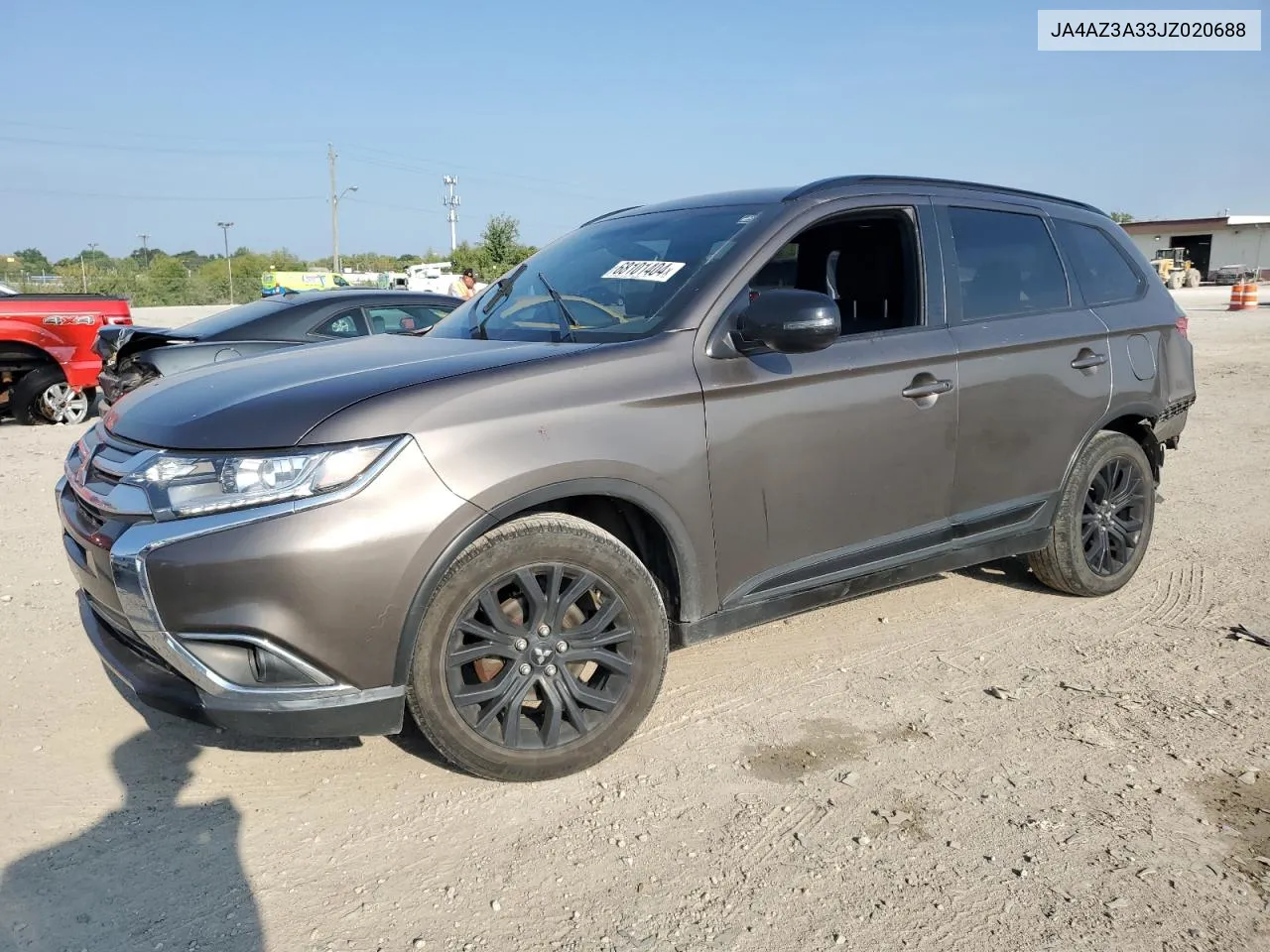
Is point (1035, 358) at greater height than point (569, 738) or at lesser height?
greater

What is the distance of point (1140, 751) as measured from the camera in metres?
3.19

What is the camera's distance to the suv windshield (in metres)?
3.39

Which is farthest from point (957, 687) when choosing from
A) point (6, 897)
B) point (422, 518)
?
point (6, 897)

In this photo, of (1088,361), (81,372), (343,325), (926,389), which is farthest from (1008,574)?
(81,372)

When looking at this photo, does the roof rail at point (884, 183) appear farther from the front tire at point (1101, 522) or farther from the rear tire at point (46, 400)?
the rear tire at point (46, 400)

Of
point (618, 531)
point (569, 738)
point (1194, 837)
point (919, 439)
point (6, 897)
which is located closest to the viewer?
point (6, 897)

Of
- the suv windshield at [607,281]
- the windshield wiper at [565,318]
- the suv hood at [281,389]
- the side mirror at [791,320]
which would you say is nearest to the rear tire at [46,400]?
the suv windshield at [607,281]

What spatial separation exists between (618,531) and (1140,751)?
6.05 feet

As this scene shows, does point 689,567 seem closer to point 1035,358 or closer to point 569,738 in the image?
point 569,738

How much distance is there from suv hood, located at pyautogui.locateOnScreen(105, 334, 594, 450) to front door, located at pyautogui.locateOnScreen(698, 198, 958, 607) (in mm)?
651

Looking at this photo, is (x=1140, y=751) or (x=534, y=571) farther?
(x=1140, y=751)

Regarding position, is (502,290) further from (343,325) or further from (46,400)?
(46,400)

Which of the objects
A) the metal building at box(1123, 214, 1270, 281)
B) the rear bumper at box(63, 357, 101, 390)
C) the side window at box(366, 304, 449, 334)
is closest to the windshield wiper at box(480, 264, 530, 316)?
the side window at box(366, 304, 449, 334)

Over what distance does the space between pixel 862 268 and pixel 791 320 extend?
122 centimetres
